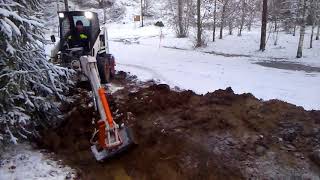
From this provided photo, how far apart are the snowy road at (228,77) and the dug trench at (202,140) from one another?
8.93 feet

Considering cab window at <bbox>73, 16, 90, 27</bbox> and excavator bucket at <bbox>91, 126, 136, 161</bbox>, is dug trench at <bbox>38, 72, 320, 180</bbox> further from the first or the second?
cab window at <bbox>73, 16, 90, 27</bbox>

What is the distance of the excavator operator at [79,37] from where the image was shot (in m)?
13.0

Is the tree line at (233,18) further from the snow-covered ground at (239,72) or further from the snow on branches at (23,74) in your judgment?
the snow on branches at (23,74)

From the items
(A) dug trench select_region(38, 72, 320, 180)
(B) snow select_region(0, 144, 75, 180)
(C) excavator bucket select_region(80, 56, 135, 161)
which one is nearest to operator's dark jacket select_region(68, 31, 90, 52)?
(A) dug trench select_region(38, 72, 320, 180)

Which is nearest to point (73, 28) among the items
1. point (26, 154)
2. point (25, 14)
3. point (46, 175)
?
point (25, 14)

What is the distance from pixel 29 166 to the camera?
7.30 metres

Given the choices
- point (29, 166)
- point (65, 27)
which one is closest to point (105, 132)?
Answer: point (29, 166)

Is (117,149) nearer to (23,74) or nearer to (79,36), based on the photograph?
(23,74)

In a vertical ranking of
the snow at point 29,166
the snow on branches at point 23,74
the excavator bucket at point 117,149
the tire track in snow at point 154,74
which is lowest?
the snow at point 29,166

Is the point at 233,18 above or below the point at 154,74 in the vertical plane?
above

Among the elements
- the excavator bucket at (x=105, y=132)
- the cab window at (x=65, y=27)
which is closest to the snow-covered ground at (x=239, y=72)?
the cab window at (x=65, y=27)

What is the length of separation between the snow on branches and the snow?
1.28ft

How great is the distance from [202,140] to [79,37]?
6.94 metres

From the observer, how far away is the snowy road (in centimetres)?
1260
